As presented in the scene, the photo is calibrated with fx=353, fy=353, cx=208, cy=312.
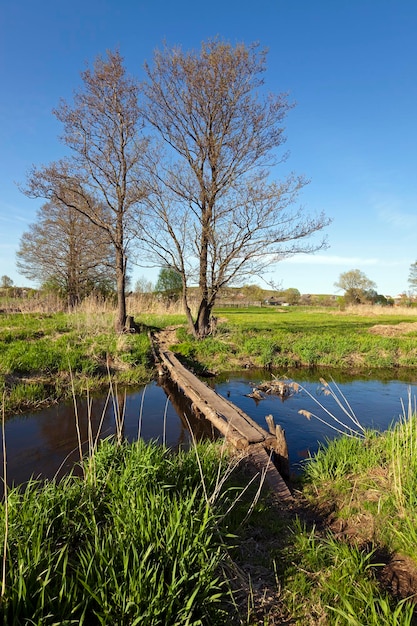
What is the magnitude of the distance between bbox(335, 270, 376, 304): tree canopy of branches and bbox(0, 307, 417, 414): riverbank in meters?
38.8

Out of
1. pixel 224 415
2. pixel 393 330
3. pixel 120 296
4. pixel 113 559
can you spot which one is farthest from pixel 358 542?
pixel 393 330

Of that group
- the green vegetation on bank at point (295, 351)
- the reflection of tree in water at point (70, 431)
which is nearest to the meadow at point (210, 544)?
the reflection of tree in water at point (70, 431)

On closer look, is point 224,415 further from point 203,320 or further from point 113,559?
point 203,320

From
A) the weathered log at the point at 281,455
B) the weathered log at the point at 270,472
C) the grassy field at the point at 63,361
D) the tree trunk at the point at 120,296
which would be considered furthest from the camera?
the tree trunk at the point at 120,296

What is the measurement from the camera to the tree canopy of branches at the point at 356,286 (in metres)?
56.3

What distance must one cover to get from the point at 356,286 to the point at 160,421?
63.8 meters

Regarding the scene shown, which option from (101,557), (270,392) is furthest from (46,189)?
(101,557)

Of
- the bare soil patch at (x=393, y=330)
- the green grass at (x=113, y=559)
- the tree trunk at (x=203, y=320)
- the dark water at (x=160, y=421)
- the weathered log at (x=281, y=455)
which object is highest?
the tree trunk at (x=203, y=320)

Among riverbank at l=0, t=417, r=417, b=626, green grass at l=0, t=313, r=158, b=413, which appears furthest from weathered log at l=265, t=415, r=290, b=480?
green grass at l=0, t=313, r=158, b=413

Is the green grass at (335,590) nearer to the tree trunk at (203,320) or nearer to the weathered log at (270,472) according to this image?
the weathered log at (270,472)

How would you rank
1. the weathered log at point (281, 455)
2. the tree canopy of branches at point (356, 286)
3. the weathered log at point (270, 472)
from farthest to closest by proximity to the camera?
the tree canopy of branches at point (356, 286) → the weathered log at point (281, 455) → the weathered log at point (270, 472)

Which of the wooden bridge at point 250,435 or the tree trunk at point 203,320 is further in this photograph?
the tree trunk at point 203,320

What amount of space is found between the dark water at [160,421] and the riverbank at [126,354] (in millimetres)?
869

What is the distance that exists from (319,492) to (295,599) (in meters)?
1.93
